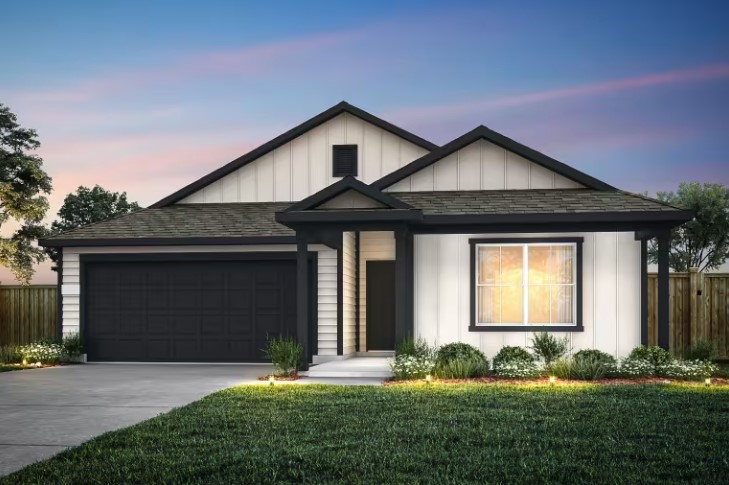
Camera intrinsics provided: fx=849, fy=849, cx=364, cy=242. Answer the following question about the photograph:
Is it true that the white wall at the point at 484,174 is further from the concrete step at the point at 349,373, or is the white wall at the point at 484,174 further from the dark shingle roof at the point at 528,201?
the concrete step at the point at 349,373

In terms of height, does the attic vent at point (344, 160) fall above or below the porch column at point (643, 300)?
above

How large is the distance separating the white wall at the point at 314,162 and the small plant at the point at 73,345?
4.91 metres

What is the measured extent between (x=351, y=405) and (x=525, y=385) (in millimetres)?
3564

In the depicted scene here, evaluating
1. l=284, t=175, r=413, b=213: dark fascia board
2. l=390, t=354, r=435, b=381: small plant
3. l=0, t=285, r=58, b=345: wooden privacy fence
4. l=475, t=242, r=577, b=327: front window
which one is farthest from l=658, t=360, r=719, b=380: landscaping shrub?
l=0, t=285, r=58, b=345: wooden privacy fence

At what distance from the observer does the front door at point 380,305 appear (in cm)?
1895

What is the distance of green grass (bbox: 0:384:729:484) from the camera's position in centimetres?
686

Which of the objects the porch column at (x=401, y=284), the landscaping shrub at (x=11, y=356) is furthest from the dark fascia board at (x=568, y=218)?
the landscaping shrub at (x=11, y=356)

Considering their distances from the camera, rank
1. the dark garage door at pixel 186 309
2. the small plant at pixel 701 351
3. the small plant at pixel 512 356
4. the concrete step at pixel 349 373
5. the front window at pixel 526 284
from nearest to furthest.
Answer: the small plant at pixel 512 356 → the concrete step at pixel 349 373 → the small plant at pixel 701 351 → the front window at pixel 526 284 → the dark garage door at pixel 186 309

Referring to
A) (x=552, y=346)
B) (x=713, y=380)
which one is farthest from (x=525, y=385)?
(x=713, y=380)

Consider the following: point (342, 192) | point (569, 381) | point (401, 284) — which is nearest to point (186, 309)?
point (342, 192)

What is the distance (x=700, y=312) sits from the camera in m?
18.7

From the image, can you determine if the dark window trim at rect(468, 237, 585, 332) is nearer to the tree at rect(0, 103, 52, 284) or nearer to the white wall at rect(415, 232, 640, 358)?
the white wall at rect(415, 232, 640, 358)

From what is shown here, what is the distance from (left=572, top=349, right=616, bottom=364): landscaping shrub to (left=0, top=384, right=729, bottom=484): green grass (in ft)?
8.81

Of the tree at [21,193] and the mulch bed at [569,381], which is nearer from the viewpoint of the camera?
the mulch bed at [569,381]
